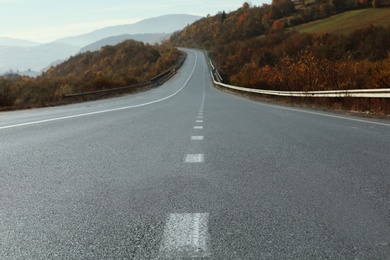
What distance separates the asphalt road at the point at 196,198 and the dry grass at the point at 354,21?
84.0 metres

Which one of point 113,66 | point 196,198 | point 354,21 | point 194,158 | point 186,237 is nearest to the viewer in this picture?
point 186,237

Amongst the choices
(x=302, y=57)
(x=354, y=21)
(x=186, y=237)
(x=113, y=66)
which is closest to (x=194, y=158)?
(x=186, y=237)

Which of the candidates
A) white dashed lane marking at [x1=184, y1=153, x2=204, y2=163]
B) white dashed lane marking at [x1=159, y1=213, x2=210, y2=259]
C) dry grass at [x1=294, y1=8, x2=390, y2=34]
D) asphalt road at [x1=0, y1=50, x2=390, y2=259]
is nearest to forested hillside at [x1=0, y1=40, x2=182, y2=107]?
dry grass at [x1=294, y1=8, x2=390, y2=34]

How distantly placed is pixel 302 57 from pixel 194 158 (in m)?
23.8

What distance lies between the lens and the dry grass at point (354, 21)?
91.4 metres

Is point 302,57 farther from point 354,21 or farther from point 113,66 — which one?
point 113,66

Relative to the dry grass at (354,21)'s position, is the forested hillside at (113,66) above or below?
below

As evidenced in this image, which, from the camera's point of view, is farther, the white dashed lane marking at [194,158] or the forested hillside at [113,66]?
the forested hillside at [113,66]

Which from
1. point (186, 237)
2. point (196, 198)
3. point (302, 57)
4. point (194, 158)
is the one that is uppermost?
point (302, 57)

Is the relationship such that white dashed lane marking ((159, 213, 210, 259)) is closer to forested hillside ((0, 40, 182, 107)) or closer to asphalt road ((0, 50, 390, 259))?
asphalt road ((0, 50, 390, 259))

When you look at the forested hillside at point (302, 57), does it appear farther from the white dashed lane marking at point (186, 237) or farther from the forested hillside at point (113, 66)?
the white dashed lane marking at point (186, 237)

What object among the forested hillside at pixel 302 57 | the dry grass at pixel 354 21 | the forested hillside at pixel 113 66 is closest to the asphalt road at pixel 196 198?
the forested hillside at pixel 302 57

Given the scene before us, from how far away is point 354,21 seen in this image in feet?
333

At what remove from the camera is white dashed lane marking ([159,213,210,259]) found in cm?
343
